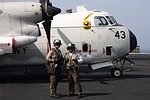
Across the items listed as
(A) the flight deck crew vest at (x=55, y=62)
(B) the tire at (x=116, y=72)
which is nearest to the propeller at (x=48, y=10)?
(A) the flight deck crew vest at (x=55, y=62)

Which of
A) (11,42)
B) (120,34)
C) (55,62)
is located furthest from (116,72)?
(55,62)

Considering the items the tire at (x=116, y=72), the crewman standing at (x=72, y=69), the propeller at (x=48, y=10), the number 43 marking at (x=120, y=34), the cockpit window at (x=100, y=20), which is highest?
the propeller at (x=48, y=10)

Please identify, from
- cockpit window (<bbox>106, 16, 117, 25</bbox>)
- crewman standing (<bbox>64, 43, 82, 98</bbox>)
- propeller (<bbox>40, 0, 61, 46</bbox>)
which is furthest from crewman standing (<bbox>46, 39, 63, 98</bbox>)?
cockpit window (<bbox>106, 16, 117, 25</bbox>)

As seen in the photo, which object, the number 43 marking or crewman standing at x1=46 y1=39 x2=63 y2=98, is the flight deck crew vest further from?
the number 43 marking

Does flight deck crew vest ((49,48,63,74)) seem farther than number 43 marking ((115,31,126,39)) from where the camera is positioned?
No

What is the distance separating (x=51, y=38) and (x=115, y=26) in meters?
4.39

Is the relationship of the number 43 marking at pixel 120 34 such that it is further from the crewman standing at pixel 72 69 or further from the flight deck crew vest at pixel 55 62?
the flight deck crew vest at pixel 55 62

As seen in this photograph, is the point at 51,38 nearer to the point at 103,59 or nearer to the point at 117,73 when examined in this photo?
the point at 103,59

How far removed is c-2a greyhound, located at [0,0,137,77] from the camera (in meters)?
16.4

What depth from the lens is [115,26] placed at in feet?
63.2

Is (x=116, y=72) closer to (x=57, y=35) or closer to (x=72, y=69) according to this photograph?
(x=57, y=35)

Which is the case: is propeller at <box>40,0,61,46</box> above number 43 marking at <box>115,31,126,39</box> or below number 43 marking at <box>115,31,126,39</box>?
above

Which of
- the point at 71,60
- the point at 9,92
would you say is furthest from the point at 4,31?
the point at 71,60

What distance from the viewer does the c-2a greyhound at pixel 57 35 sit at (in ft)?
53.9
